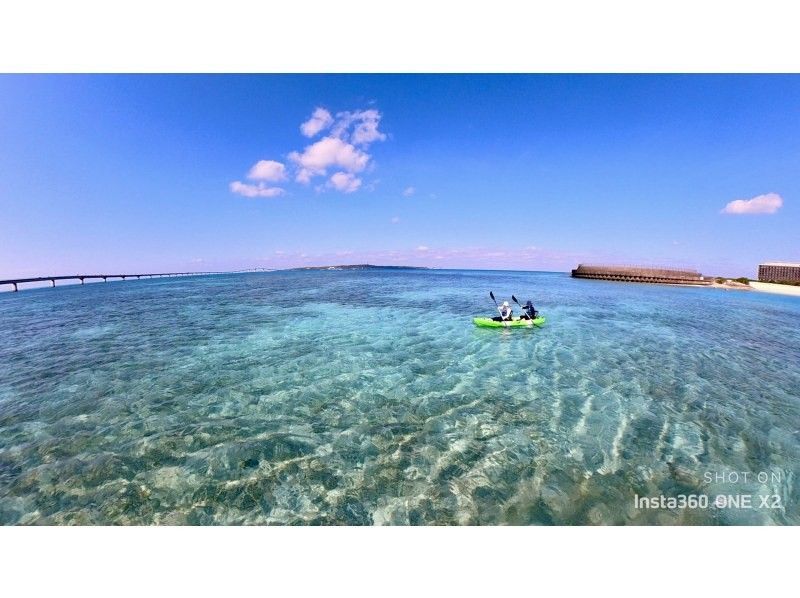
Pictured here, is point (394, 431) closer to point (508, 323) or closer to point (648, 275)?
point (508, 323)

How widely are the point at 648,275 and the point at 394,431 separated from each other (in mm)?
90452

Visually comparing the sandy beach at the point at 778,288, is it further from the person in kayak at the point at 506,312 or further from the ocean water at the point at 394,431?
the person in kayak at the point at 506,312

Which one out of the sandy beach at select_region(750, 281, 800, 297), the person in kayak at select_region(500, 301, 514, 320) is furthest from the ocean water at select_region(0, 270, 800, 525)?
the sandy beach at select_region(750, 281, 800, 297)

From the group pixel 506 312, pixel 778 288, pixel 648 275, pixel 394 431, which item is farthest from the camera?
pixel 648 275

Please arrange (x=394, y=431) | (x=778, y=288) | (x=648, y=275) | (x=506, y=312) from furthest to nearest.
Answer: (x=648, y=275)
(x=778, y=288)
(x=506, y=312)
(x=394, y=431)

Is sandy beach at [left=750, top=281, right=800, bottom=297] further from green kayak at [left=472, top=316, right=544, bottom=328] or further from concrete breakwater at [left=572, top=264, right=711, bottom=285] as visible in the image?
green kayak at [left=472, top=316, right=544, bottom=328]

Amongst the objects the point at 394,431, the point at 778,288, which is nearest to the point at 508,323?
the point at 394,431

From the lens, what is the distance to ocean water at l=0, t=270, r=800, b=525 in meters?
5.83

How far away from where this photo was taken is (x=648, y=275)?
75.3 m

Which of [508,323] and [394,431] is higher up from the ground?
[508,323]

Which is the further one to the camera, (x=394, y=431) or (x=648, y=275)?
(x=648, y=275)

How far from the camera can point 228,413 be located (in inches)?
361
